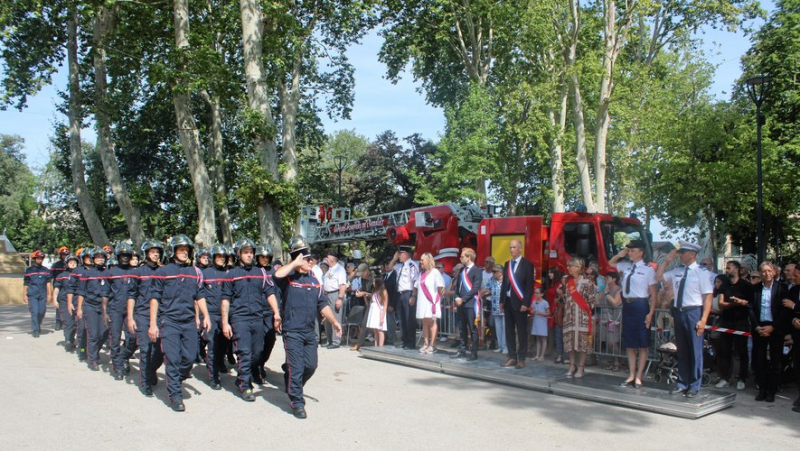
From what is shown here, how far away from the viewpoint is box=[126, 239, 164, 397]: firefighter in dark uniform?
8289mm

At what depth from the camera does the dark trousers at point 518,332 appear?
32.5ft

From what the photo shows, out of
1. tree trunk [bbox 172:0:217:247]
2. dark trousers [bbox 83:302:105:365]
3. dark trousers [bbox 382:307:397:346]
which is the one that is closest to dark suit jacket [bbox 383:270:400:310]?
dark trousers [bbox 382:307:397:346]

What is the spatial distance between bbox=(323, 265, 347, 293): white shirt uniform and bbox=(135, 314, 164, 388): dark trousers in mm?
5167

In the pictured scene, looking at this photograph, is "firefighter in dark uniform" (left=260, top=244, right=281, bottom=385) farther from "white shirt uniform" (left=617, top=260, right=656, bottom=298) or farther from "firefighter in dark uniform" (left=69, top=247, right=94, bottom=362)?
"white shirt uniform" (left=617, top=260, right=656, bottom=298)

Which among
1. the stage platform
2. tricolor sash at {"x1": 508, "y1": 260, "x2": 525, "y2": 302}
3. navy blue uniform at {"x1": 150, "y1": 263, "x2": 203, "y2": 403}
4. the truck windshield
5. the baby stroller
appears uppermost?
the truck windshield

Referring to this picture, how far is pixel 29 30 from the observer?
2383 centimetres

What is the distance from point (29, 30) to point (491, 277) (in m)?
21.3

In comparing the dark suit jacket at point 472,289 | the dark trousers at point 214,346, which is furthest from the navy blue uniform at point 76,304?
the dark suit jacket at point 472,289

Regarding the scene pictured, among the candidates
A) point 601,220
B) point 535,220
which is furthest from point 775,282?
point 535,220

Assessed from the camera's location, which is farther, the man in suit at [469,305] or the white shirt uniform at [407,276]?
the white shirt uniform at [407,276]

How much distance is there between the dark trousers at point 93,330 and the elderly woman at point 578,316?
7534 mm

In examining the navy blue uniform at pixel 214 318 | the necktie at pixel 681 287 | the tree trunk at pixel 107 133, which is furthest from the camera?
the tree trunk at pixel 107 133

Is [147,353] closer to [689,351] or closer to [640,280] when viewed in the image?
[640,280]

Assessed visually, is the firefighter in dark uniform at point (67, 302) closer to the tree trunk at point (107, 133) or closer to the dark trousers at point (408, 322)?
the dark trousers at point (408, 322)
